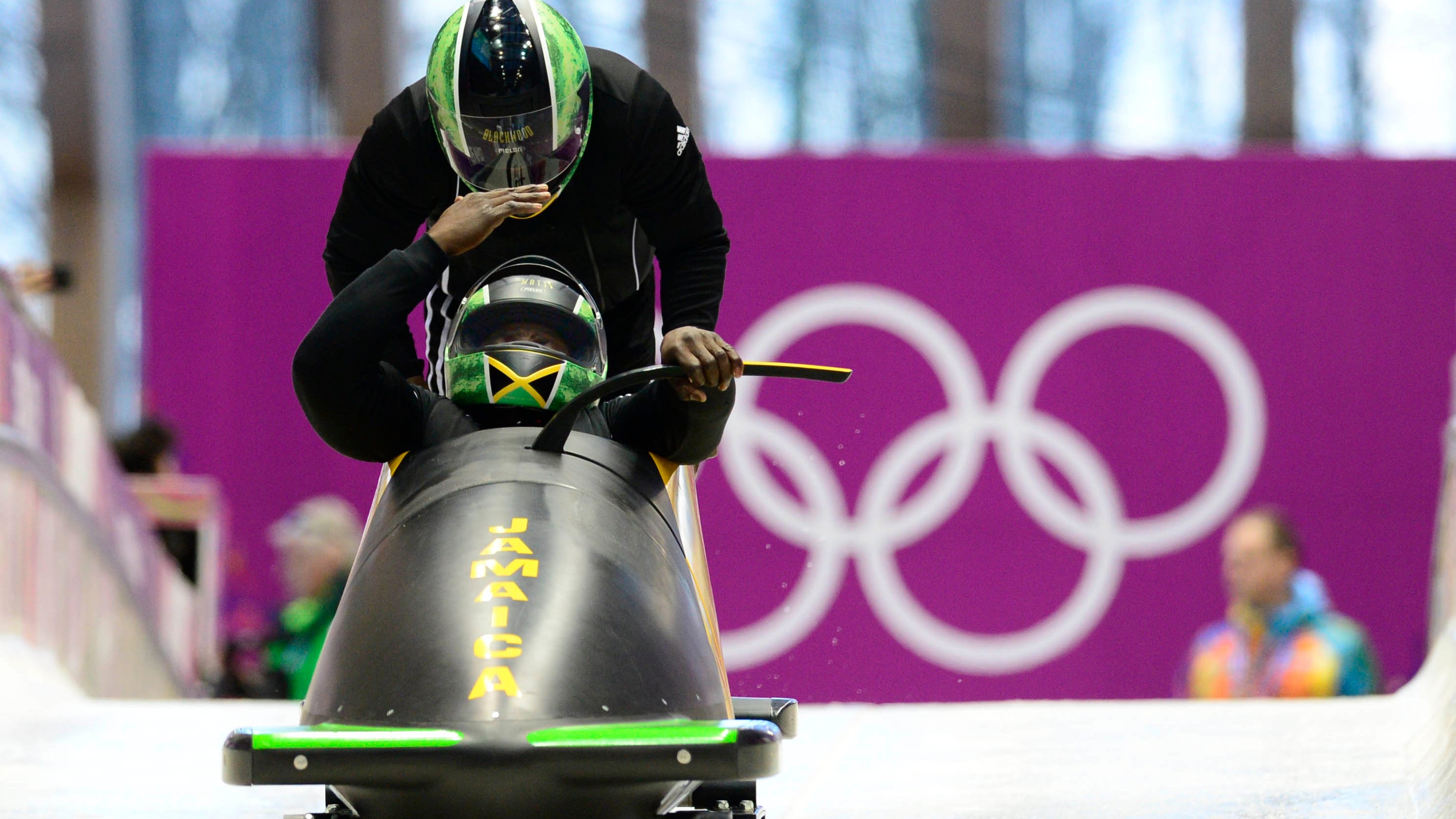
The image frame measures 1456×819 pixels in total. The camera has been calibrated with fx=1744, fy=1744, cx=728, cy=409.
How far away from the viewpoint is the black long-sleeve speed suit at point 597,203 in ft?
10.5

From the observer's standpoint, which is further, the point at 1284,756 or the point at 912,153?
the point at 912,153

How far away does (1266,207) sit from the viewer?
26.2 ft

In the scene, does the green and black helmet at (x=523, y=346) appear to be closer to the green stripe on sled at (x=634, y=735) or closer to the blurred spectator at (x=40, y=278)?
the green stripe on sled at (x=634, y=735)

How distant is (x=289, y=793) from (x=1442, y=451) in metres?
5.99

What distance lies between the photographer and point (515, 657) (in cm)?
238

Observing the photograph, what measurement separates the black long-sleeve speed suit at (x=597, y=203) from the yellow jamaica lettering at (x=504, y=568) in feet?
2.36

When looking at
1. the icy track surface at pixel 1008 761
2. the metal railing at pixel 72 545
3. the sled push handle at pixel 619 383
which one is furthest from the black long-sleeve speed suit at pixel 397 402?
the metal railing at pixel 72 545

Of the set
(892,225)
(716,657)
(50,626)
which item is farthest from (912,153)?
(716,657)

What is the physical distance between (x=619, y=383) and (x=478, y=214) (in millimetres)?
382

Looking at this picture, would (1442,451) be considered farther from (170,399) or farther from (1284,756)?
(170,399)

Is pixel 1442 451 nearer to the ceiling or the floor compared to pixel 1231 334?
nearer to the floor

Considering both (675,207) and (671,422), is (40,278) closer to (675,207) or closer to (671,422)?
(675,207)

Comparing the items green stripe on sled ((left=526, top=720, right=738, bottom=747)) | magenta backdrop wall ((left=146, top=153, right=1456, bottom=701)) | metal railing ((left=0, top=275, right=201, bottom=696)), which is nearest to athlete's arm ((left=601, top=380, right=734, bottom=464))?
green stripe on sled ((left=526, top=720, right=738, bottom=747))

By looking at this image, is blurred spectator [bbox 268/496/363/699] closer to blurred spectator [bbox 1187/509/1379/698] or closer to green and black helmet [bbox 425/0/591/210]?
blurred spectator [bbox 1187/509/1379/698]
